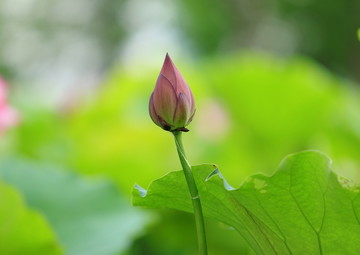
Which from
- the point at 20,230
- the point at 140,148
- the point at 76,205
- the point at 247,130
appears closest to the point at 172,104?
the point at 20,230

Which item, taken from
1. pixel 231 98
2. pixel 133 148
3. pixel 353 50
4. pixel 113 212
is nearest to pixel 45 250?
pixel 113 212

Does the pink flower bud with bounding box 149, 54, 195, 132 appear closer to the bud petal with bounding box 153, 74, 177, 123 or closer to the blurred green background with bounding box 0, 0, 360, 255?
the bud petal with bounding box 153, 74, 177, 123

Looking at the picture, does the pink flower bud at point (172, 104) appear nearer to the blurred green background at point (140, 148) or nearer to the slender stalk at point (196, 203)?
the slender stalk at point (196, 203)

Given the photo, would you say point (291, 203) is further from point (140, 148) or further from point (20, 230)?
point (140, 148)

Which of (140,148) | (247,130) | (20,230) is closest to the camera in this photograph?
(20,230)

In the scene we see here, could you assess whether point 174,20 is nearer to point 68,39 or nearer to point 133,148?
point 68,39

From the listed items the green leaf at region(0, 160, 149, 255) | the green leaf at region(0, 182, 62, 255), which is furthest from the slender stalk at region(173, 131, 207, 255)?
the green leaf at region(0, 160, 149, 255)
